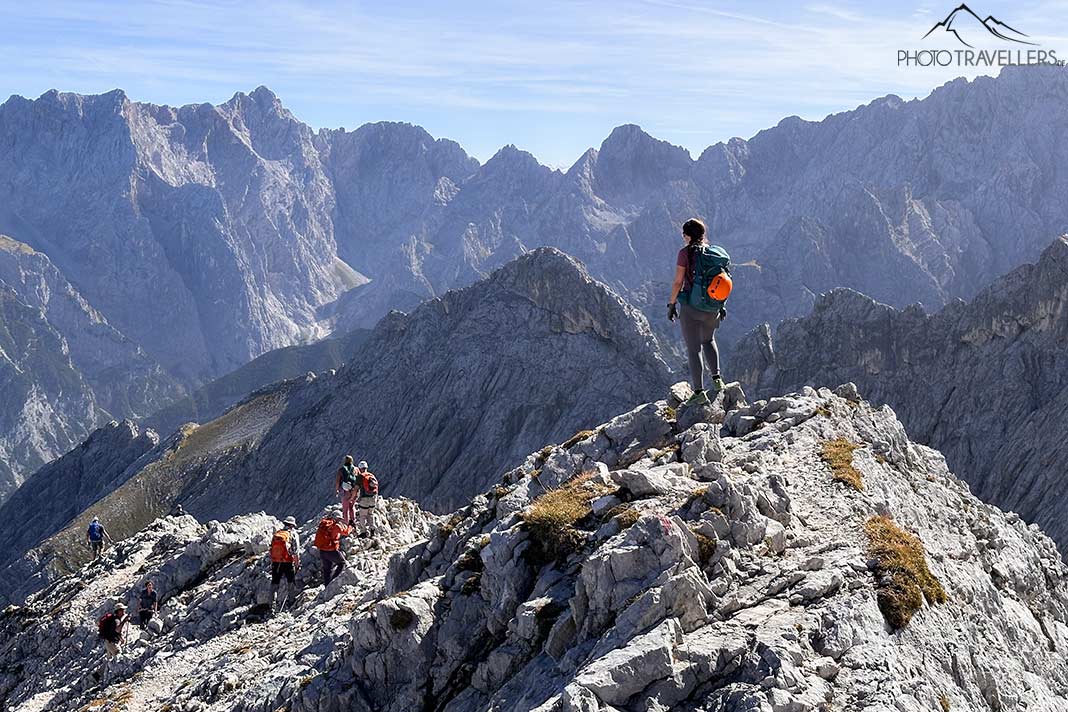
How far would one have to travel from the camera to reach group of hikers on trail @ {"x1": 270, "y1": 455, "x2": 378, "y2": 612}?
32344 millimetres

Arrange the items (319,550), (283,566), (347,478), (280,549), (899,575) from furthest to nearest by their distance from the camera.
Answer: (347,478) < (319,550) < (283,566) < (280,549) < (899,575)

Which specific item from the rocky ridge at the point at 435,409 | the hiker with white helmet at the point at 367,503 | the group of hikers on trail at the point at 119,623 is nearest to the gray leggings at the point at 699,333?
the hiker with white helmet at the point at 367,503

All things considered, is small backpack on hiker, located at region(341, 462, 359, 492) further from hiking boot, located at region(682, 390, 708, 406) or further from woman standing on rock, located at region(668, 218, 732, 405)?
woman standing on rock, located at region(668, 218, 732, 405)

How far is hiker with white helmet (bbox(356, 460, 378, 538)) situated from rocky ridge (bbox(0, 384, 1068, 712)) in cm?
537

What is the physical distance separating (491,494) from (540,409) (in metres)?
104

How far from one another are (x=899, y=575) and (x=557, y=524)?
20.1 ft

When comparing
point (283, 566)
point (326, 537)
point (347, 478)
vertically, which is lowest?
point (283, 566)

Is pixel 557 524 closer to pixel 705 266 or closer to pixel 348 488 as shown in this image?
pixel 705 266

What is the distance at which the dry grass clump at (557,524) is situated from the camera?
18.4 m

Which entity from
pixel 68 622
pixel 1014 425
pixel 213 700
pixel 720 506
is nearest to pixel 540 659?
pixel 720 506

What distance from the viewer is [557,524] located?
1872 centimetres

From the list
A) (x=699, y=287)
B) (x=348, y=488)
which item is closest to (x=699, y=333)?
(x=699, y=287)

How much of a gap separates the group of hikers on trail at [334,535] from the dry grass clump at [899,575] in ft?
63.2

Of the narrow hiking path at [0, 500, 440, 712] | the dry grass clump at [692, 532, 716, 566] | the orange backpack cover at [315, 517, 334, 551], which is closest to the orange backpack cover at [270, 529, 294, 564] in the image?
the orange backpack cover at [315, 517, 334, 551]
